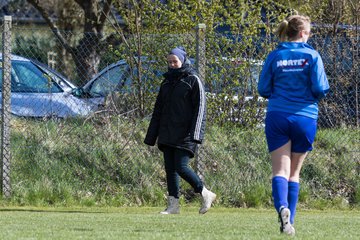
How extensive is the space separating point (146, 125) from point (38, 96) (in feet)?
4.93

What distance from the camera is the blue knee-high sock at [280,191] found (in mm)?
7531

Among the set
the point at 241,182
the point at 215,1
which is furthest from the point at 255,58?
the point at 241,182

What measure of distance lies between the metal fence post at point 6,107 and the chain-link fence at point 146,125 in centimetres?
14

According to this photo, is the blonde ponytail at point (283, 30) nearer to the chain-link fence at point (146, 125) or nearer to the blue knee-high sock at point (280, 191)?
the blue knee-high sock at point (280, 191)

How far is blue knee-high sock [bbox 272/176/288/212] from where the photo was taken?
7.53m

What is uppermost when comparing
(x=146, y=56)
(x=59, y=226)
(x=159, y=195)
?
(x=146, y=56)

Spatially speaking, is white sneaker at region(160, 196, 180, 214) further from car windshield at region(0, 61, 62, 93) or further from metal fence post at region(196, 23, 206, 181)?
car windshield at region(0, 61, 62, 93)

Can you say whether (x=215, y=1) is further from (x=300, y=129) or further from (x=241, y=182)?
(x=300, y=129)

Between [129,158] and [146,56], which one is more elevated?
[146,56]

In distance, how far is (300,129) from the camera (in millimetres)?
7605

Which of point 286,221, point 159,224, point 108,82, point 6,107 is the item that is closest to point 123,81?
point 108,82

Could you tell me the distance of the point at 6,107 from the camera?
11734 millimetres

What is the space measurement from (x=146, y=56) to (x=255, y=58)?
152 cm

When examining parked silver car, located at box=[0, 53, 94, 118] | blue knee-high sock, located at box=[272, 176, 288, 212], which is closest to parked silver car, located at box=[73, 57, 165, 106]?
parked silver car, located at box=[0, 53, 94, 118]
